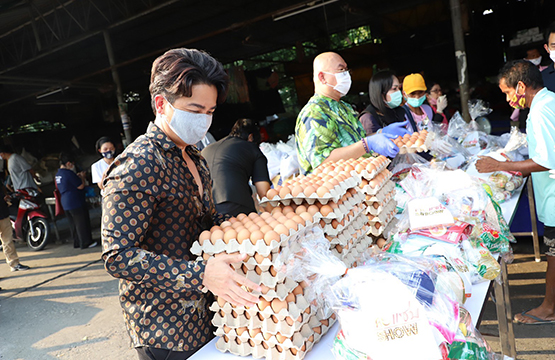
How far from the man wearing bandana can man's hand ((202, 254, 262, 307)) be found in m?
2.23

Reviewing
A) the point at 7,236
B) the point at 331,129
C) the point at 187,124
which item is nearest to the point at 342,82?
the point at 331,129

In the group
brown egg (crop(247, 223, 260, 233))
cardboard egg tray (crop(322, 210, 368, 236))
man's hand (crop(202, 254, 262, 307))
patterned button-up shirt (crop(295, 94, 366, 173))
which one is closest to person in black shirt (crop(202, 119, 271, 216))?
patterned button-up shirt (crop(295, 94, 366, 173))

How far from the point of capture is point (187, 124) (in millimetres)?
1282

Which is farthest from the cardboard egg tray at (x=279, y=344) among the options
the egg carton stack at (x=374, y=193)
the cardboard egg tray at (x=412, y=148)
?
the cardboard egg tray at (x=412, y=148)

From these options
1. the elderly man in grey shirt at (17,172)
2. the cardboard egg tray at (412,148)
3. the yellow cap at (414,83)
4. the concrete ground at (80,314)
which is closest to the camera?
the cardboard egg tray at (412,148)

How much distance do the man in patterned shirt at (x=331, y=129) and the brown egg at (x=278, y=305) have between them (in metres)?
1.21

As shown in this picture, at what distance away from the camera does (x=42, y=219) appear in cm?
772

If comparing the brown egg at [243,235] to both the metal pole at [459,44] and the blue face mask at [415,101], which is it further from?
the metal pole at [459,44]

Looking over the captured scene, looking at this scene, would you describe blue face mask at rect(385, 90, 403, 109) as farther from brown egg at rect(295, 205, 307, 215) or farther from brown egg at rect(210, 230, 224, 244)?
brown egg at rect(210, 230, 224, 244)

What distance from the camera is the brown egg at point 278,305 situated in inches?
45.0

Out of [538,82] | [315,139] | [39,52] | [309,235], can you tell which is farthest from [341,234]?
[39,52]

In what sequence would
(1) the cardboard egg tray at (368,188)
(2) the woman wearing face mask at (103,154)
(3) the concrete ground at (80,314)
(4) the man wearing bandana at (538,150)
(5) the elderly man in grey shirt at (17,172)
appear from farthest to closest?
(5) the elderly man in grey shirt at (17,172) < (2) the woman wearing face mask at (103,154) < (3) the concrete ground at (80,314) < (4) the man wearing bandana at (538,150) < (1) the cardboard egg tray at (368,188)

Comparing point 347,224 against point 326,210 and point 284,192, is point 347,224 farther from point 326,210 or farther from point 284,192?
point 284,192

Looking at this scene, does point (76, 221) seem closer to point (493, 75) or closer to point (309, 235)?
point (309, 235)
